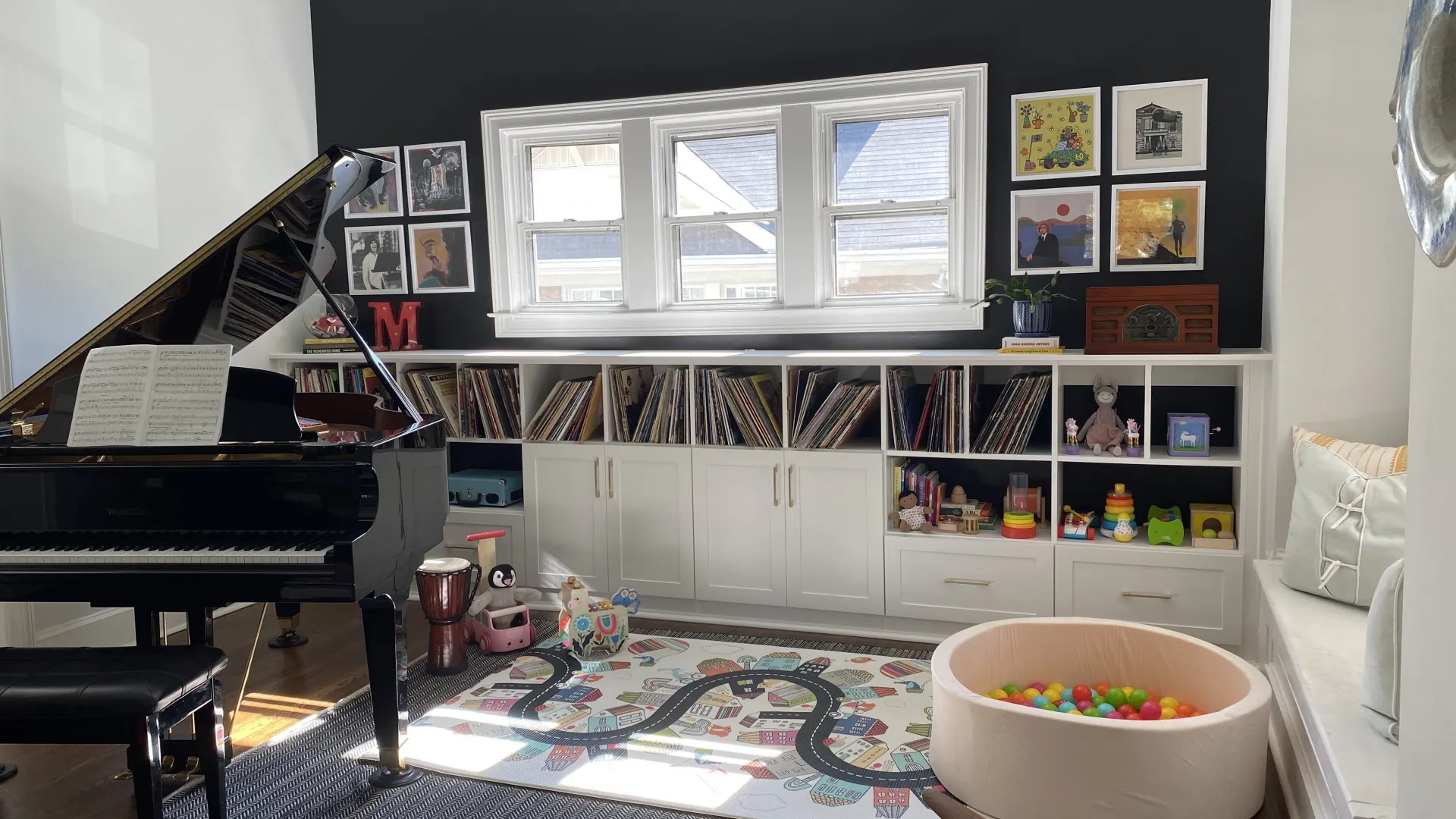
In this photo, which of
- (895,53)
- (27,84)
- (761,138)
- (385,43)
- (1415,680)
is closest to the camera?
(1415,680)

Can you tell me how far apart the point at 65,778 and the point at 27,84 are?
7.78 ft

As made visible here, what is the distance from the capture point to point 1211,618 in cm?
340

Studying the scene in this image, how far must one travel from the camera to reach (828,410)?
3.82 metres

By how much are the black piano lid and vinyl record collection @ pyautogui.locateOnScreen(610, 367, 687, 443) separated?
1.25 meters

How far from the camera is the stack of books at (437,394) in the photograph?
4328 millimetres

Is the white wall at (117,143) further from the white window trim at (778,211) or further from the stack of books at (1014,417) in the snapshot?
the stack of books at (1014,417)

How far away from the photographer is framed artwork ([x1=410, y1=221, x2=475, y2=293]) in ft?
15.5

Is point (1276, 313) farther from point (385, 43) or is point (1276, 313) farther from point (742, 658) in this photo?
point (385, 43)

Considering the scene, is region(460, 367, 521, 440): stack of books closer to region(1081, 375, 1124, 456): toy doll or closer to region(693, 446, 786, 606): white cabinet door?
region(693, 446, 786, 606): white cabinet door

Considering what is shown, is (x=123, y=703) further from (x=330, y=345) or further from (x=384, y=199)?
(x=384, y=199)

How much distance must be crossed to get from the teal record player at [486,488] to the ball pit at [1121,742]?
2.32 metres

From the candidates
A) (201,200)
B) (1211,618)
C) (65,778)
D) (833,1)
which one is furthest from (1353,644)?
(201,200)

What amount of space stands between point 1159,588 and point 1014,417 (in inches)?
29.7

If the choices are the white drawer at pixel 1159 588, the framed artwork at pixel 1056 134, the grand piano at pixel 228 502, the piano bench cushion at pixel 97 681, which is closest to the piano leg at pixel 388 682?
the grand piano at pixel 228 502
